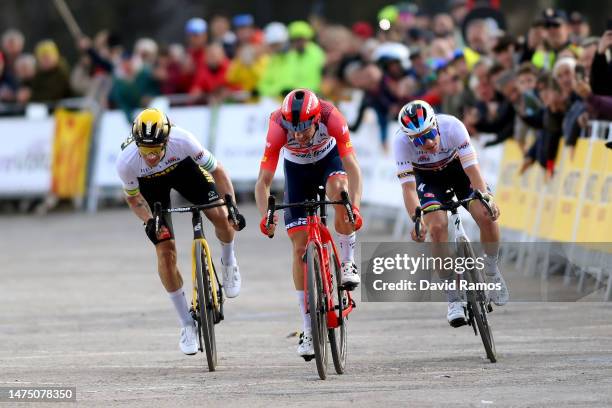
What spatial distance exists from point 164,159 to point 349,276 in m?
1.69

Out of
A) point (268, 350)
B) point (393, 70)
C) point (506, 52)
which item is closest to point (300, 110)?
point (268, 350)

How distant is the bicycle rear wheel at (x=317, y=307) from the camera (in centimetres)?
975

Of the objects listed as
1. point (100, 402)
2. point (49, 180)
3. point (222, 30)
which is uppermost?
point (100, 402)

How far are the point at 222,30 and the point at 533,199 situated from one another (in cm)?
1107

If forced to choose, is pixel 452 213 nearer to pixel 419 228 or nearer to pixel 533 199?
pixel 419 228

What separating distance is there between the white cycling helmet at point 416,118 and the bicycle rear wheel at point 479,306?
84 cm

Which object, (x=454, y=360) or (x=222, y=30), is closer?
(x=454, y=360)

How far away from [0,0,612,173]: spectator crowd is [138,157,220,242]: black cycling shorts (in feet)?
13.2

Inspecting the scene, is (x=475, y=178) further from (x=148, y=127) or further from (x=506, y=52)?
(x=506, y=52)

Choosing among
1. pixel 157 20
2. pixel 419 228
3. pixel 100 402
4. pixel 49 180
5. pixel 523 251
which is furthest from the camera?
pixel 157 20

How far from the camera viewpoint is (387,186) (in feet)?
67.4

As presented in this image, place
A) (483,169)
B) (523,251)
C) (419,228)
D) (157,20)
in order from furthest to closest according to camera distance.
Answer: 1. (157,20)
2. (483,169)
3. (523,251)
4. (419,228)

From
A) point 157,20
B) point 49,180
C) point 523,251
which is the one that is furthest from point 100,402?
point 157,20

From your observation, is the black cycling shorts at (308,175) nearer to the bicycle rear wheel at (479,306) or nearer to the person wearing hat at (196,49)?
the bicycle rear wheel at (479,306)
